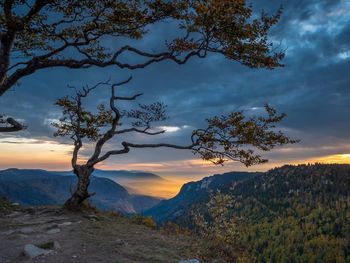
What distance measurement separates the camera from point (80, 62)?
1852 cm

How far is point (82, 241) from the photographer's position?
15961 millimetres

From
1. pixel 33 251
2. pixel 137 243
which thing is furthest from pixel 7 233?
pixel 137 243

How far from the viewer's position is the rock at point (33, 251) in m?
13.8

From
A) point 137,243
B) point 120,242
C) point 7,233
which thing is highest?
point 7,233

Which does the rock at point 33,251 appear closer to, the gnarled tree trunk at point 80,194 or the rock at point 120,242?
the rock at point 120,242

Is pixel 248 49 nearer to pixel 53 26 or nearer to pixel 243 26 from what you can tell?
pixel 243 26

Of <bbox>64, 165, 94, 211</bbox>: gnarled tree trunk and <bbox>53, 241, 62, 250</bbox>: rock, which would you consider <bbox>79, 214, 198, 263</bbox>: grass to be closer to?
<bbox>53, 241, 62, 250</bbox>: rock

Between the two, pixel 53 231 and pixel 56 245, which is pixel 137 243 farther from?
pixel 53 231

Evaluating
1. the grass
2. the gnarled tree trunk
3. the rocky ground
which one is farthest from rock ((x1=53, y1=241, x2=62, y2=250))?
the gnarled tree trunk

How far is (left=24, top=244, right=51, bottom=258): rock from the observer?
1381cm

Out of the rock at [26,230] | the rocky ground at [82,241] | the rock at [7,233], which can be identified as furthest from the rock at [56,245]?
the rock at [7,233]

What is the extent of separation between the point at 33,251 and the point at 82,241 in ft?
7.64

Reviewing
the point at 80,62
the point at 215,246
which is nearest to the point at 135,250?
the point at 215,246

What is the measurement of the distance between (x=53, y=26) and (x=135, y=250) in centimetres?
1011
